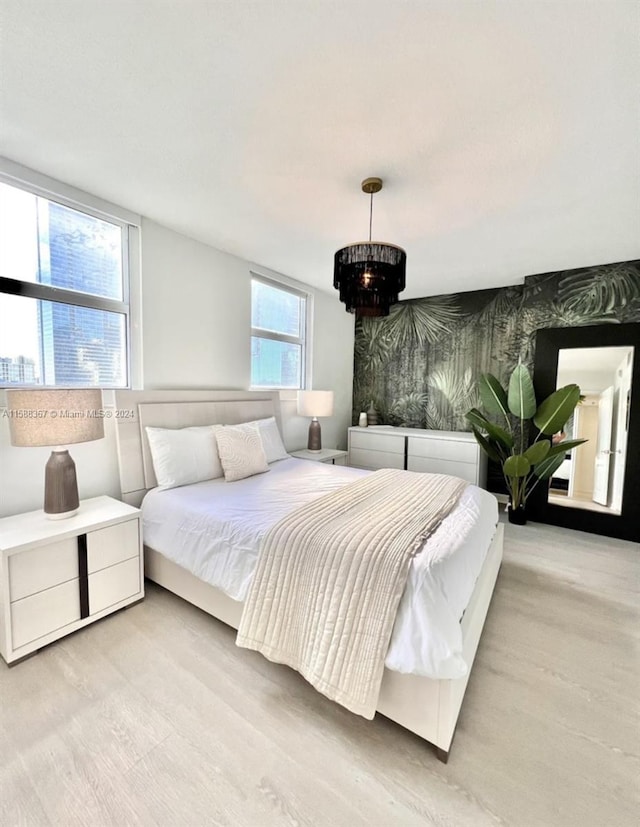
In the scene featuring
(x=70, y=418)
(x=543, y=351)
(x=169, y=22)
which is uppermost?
(x=169, y=22)

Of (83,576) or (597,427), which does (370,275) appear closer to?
(83,576)

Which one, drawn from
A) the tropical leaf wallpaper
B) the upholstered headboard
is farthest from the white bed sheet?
the tropical leaf wallpaper

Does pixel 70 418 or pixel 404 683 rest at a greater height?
pixel 70 418

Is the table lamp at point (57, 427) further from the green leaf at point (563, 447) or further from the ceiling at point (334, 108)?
the green leaf at point (563, 447)

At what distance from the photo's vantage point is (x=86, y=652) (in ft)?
5.82

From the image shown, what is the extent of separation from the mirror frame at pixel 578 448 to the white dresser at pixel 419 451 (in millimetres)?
689

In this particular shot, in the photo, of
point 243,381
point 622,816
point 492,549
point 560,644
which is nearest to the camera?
point 622,816

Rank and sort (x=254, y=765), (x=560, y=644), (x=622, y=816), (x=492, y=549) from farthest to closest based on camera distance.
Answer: (x=492, y=549), (x=560, y=644), (x=254, y=765), (x=622, y=816)

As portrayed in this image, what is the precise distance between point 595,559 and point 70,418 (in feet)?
12.7

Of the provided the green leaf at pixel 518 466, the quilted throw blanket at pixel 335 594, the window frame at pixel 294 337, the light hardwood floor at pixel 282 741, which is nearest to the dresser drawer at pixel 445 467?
→ the green leaf at pixel 518 466

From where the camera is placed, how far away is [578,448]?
350 centimetres

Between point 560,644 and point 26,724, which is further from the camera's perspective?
point 560,644

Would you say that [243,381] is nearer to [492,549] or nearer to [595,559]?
[492,549]

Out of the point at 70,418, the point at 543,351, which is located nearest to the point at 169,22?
the point at 70,418
